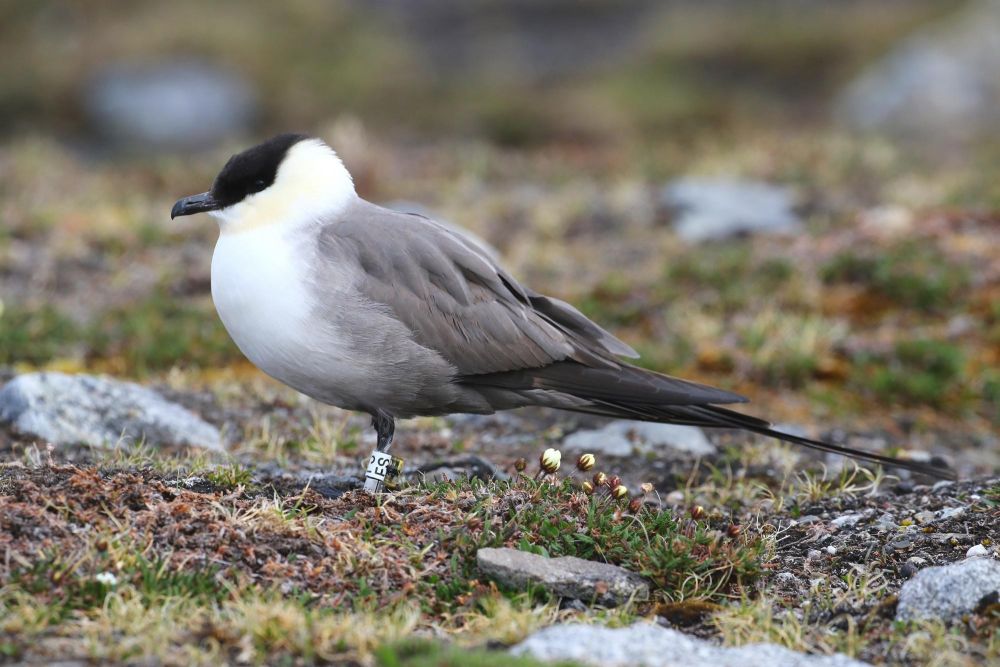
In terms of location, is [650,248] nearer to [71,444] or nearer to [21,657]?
[71,444]

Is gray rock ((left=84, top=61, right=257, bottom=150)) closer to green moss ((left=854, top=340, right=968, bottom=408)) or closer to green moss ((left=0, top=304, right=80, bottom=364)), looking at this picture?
green moss ((left=0, top=304, right=80, bottom=364))

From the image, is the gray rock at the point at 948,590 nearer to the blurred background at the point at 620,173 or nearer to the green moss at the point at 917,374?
the blurred background at the point at 620,173

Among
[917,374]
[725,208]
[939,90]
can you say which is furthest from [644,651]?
[939,90]

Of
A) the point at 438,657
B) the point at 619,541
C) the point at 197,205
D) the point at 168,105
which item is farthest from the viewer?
the point at 168,105

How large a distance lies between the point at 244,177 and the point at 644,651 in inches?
87.1

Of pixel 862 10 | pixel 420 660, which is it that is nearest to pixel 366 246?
pixel 420 660

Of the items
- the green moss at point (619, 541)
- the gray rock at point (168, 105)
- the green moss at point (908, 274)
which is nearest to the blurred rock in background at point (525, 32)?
the gray rock at point (168, 105)

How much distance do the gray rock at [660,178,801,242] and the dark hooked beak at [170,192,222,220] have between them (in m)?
4.36

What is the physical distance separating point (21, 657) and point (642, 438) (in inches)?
118

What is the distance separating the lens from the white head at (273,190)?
13.8ft

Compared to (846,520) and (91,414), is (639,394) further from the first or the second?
(91,414)

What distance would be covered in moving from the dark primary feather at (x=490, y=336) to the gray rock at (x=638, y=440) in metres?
0.89

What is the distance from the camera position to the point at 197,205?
430 cm

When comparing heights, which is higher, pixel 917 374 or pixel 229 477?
pixel 917 374
